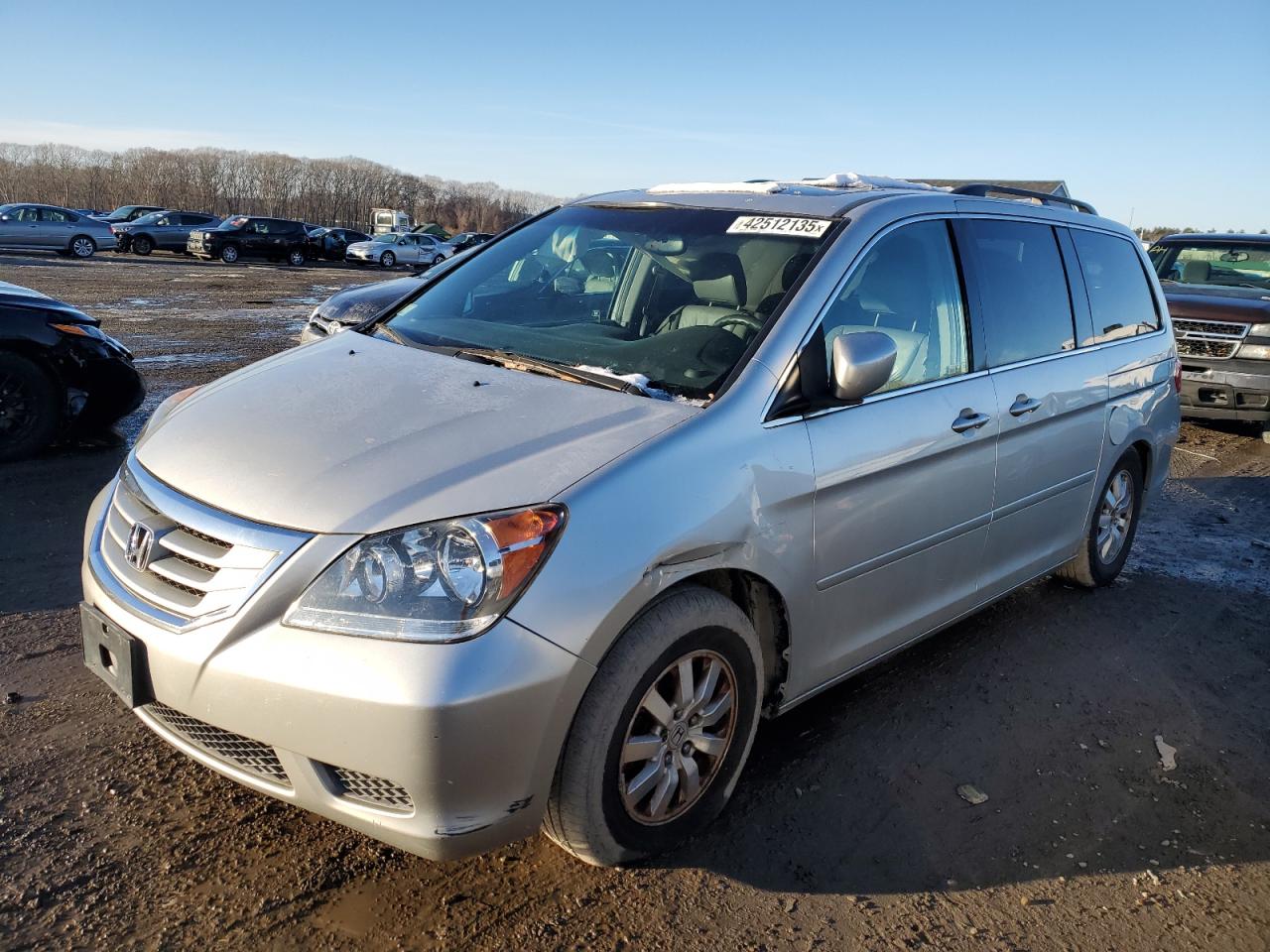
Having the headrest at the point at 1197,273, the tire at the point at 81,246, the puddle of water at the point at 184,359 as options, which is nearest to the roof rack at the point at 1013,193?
the headrest at the point at 1197,273

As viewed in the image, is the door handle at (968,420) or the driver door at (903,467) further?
the door handle at (968,420)

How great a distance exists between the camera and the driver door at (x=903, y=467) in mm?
3105

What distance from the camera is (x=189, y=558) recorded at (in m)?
2.48

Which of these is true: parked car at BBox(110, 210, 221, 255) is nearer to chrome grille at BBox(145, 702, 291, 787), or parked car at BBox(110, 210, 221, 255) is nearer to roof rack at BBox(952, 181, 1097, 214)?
roof rack at BBox(952, 181, 1097, 214)

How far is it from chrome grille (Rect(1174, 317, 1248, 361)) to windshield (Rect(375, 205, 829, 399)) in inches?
294

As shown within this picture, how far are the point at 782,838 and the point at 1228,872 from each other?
132 centimetres

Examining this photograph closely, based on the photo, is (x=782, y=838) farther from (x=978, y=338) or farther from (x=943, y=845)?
(x=978, y=338)

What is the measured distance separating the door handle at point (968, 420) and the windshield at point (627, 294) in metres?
0.79

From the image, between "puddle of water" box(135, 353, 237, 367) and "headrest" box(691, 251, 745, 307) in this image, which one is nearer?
"headrest" box(691, 251, 745, 307)

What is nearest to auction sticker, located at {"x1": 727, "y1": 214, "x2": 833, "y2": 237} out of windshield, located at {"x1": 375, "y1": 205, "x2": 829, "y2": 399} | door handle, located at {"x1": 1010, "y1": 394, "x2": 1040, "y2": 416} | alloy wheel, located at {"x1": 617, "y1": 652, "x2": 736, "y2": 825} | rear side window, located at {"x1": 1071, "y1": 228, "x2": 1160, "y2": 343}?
windshield, located at {"x1": 375, "y1": 205, "x2": 829, "y2": 399}

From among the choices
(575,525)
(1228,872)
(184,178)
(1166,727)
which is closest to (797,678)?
(575,525)

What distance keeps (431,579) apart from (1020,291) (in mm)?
2877

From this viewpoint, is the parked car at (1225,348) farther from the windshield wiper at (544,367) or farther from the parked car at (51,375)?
the parked car at (51,375)

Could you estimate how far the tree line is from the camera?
2628 inches
